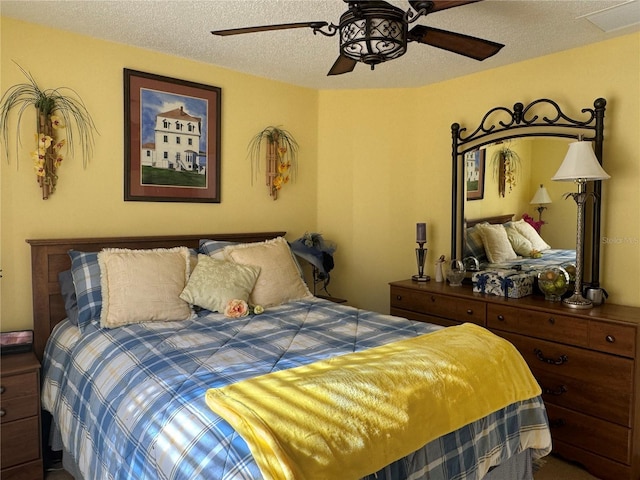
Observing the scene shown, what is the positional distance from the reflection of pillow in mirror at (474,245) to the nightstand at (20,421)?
117 inches

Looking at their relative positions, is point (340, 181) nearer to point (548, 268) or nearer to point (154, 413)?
point (548, 268)

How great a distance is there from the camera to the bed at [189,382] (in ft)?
4.43

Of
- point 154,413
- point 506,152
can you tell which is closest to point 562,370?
point 506,152

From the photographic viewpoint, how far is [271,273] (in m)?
2.89

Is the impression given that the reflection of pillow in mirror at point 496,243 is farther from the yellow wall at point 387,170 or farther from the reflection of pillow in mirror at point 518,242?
the yellow wall at point 387,170

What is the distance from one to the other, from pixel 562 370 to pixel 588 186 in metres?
1.19

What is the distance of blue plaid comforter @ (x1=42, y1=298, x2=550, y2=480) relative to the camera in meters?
1.33

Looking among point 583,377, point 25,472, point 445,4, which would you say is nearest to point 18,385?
point 25,472

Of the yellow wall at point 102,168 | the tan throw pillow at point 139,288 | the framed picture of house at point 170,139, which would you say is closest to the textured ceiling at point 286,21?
the yellow wall at point 102,168

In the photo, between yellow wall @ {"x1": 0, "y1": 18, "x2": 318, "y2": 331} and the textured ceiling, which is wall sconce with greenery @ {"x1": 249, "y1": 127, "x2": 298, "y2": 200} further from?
the textured ceiling

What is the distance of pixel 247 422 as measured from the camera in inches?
48.6

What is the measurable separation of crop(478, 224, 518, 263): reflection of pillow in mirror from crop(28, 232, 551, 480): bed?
133 centimetres

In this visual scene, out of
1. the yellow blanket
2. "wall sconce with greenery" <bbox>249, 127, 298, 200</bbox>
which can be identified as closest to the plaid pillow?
the yellow blanket

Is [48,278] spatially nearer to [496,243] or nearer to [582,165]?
[496,243]
